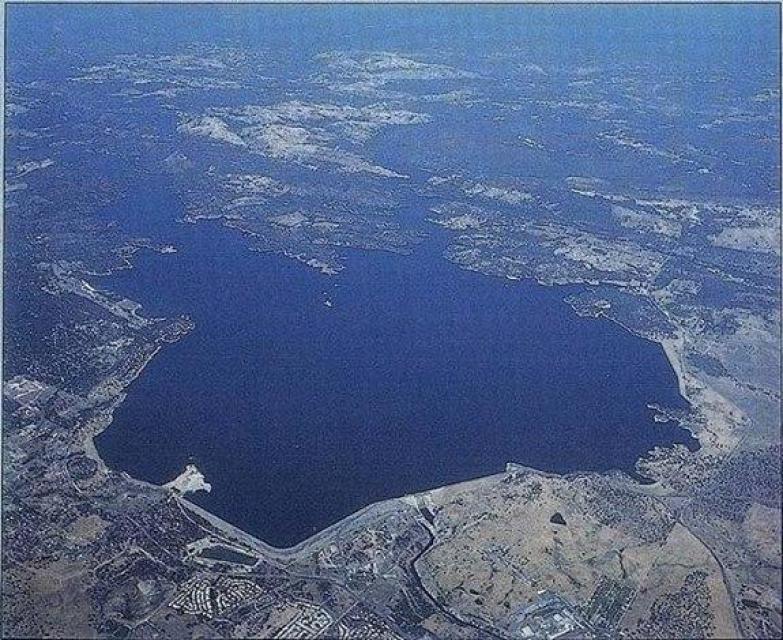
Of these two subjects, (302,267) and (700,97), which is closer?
(302,267)

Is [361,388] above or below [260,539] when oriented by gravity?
below

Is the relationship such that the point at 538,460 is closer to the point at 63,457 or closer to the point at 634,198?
the point at 63,457

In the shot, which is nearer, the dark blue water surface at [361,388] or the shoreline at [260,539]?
the shoreline at [260,539]

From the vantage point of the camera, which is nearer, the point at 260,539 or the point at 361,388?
the point at 260,539

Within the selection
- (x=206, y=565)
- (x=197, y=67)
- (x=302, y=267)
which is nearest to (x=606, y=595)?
(x=206, y=565)

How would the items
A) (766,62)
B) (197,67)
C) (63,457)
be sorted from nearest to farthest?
(63,457), (197,67), (766,62)

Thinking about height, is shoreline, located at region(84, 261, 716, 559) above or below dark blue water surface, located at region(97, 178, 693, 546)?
above

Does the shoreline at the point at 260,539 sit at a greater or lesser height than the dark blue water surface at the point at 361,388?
greater

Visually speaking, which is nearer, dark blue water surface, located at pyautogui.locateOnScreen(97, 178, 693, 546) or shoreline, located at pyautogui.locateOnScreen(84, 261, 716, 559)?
shoreline, located at pyautogui.locateOnScreen(84, 261, 716, 559)
